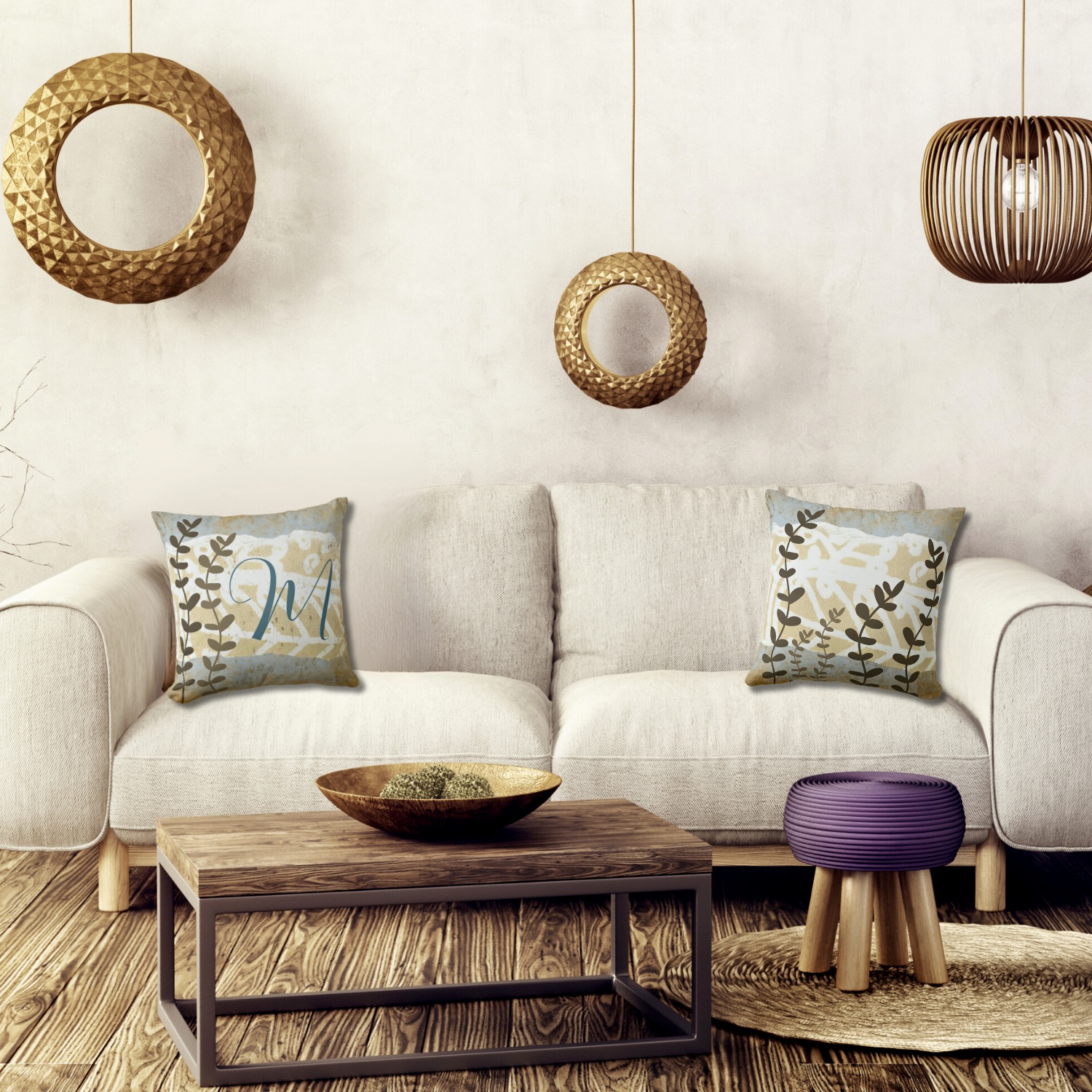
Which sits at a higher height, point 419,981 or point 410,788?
point 410,788

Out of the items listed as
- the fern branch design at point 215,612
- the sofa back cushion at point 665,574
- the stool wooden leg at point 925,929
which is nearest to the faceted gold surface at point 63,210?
the fern branch design at point 215,612

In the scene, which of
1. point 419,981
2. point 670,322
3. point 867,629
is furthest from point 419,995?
point 670,322

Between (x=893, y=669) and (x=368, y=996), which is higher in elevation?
(x=893, y=669)

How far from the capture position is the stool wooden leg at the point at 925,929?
2236 millimetres

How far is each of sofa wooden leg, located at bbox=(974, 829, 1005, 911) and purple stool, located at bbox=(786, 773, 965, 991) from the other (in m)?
0.52

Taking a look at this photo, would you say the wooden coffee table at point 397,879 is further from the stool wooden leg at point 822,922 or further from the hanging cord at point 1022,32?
the hanging cord at point 1022,32

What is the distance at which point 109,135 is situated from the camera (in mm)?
3678

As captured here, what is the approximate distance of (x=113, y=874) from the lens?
2750mm

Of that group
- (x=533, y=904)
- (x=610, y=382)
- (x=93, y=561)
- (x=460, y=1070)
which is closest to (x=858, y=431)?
(x=610, y=382)

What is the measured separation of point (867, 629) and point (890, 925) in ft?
2.58

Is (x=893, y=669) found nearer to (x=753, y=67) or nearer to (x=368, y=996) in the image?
(x=368, y=996)

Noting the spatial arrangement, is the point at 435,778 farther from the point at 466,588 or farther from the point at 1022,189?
the point at 1022,189

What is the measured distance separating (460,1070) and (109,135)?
276 cm

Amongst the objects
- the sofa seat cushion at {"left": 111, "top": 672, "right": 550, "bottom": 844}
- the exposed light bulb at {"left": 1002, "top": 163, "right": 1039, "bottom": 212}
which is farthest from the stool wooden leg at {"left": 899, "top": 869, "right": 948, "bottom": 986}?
the exposed light bulb at {"left": 1002, "top": 163, "right": 1039, "bottom": 212}
